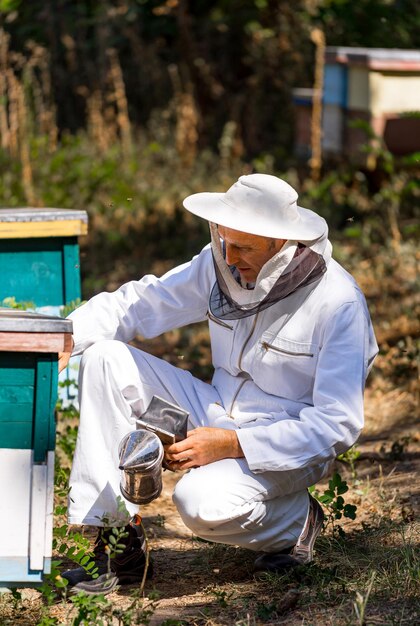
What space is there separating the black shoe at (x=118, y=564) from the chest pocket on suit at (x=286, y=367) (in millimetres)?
559

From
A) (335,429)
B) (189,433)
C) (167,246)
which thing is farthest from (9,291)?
(167,246)

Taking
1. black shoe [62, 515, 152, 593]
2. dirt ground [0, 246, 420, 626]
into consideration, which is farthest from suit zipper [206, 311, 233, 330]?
dirt ground [0, 246, 420, 626]

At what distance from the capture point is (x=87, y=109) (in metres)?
10.1

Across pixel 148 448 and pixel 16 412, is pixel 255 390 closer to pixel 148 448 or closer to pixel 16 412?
pixel 148 448

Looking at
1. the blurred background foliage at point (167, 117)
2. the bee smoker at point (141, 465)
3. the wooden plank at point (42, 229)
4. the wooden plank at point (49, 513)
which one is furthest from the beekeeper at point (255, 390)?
the blurred background foliage at point (167, 117)

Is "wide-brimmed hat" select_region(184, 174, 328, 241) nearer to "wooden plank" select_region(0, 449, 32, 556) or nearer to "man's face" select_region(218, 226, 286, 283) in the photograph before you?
"man's face" select_region(218, 226, 286, 283)

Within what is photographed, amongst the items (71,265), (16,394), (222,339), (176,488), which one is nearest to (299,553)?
(176,488)

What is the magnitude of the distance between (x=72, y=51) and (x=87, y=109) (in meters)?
0.67

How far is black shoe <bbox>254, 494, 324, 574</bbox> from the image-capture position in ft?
9.83

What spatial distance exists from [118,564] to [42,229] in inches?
58.4

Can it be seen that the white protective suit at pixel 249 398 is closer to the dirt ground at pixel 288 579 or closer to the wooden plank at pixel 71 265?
the dirt ground at pixel 288 579

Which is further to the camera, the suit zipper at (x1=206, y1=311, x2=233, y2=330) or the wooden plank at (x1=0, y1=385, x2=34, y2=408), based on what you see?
the suit zipper at (x1=206, y1=311, x2=233, y2=330)

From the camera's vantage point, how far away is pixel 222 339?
3.16 metres

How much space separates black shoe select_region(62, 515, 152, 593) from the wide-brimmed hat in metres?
0.91
